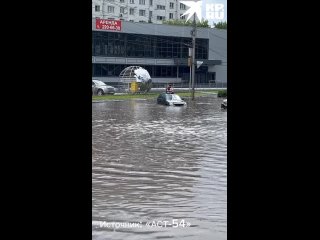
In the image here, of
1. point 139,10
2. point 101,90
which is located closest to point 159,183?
point 101,90

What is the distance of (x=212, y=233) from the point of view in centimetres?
558

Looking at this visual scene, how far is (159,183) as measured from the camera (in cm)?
880

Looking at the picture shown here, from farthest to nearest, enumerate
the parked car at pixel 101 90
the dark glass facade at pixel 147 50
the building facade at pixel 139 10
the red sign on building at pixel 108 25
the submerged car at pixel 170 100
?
the building facade at pixel 139 10 → the red sign on building at pixel 108 25 → the dark glass facade at pixel 147 50 → the parked car at pixel 101 90 → the submerged car at pixel 170 100

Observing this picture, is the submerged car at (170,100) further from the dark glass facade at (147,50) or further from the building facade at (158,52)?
the dark glass facade at (147,50)

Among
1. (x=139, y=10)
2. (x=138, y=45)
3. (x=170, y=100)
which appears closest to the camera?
(x=170, y=100)

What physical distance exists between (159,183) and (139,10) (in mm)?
56160

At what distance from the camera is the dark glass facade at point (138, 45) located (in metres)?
46.3

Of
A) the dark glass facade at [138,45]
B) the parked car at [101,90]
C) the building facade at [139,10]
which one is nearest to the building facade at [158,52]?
the dark glass facade at [138,45]

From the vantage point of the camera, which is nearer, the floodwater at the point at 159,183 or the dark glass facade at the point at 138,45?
the floodwater at the point at 159,183

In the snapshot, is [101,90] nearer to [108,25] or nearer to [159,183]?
[108,25]

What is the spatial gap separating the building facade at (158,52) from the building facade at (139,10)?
7172 millimetres

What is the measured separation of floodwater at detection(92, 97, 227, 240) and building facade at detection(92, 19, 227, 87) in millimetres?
27844

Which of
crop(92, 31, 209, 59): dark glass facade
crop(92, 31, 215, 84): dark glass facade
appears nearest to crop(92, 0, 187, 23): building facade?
crop(92, 31, 209, 59): dark glass facade
